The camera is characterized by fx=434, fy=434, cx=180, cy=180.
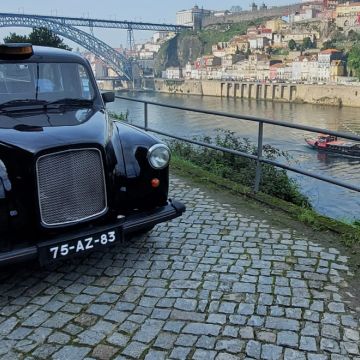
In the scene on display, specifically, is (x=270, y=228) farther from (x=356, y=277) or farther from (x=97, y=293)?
(x=97, y=293)

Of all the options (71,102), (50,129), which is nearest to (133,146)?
(50,129)

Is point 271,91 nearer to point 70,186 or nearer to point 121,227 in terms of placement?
point 121,227

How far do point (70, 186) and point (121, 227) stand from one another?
0.53m

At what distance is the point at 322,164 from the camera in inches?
665

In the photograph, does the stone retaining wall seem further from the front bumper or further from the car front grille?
the car front grille

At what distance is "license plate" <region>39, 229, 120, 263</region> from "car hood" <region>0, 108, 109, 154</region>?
2.23 feet

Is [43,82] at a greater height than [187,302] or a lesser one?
greater

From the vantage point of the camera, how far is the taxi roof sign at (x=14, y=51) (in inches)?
158

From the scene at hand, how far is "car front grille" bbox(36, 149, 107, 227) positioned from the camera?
3.05 meters

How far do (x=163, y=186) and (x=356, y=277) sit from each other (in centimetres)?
173

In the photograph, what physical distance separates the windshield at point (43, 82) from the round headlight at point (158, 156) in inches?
44.0

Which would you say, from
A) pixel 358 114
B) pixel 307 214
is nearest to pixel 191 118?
pixel 307 214

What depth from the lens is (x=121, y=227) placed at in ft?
11.1

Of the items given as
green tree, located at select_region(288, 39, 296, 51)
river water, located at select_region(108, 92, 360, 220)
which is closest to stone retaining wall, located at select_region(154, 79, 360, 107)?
river water, located at select_region(108, 92, 360, 220)
